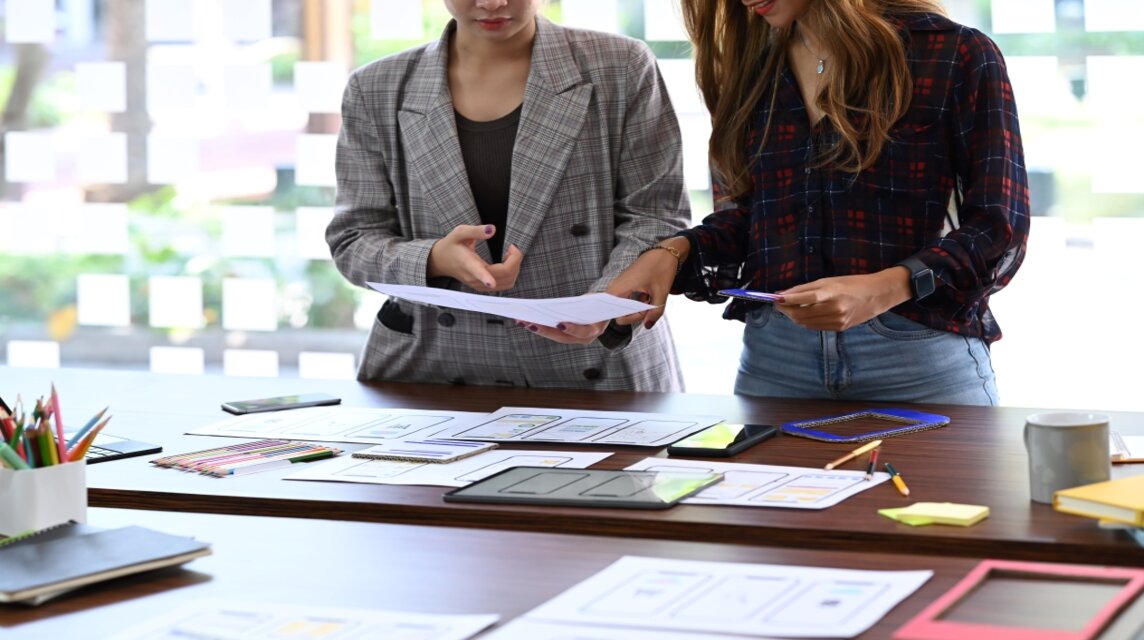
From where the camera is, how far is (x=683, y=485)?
156 cm

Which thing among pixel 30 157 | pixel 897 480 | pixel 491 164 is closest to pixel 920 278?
pixel 897 480

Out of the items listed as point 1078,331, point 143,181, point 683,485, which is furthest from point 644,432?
point 143,181

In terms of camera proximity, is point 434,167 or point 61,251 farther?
point 61,251

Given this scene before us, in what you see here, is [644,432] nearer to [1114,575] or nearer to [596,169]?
[596,169]

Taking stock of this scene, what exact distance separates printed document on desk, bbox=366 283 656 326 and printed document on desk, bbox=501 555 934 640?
2.16 feet

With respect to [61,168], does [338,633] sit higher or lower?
lower

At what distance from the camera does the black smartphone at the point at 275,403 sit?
7.31 ft

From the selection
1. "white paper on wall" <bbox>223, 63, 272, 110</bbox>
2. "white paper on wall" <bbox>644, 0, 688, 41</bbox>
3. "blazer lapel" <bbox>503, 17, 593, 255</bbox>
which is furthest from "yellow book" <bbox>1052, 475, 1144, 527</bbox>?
"white paper on wall" <bbox>223, 63, 272, 110</bbox>

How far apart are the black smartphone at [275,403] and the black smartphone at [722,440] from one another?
2.37ft

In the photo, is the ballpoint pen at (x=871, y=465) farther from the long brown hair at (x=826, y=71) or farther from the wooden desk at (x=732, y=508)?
the long brown hair at (x=826, y=71)

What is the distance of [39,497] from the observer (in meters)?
1.46

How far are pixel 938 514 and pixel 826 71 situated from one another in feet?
3.18

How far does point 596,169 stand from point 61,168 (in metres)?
3.01

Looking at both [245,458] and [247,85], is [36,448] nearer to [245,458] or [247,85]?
[245,458]
